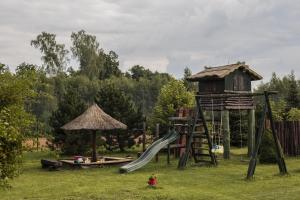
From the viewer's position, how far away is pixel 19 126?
8.32m

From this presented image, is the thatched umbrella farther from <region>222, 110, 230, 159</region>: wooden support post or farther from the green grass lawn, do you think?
<region>222, 110, 230, 159</region>: wooden support post

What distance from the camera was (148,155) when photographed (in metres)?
22.3

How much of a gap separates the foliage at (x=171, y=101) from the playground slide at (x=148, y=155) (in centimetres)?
786

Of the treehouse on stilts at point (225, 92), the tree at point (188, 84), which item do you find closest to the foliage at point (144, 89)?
the tree at point (188, 84)

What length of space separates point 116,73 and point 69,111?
56.0 meters

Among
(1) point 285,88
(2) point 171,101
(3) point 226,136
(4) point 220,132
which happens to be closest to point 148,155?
(4) point 220,132

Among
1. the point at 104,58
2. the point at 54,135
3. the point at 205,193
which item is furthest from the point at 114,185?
the point at 104,58

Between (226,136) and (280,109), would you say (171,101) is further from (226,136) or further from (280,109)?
(280,109)

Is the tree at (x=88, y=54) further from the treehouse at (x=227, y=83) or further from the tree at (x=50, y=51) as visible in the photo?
the treehouse at (x=227, y=83)

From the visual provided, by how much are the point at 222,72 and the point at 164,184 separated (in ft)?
35.8

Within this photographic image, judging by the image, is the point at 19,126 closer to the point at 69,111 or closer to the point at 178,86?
the point at 69,111

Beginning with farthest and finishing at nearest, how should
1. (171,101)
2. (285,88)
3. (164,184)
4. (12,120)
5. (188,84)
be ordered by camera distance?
(285,88) < (188,84) < (171,101) < (164,184) < (12,120)

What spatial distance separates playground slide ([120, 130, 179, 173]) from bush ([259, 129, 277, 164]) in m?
4.29

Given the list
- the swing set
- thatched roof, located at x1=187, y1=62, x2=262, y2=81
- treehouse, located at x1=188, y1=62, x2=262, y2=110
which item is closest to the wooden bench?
the swing set
